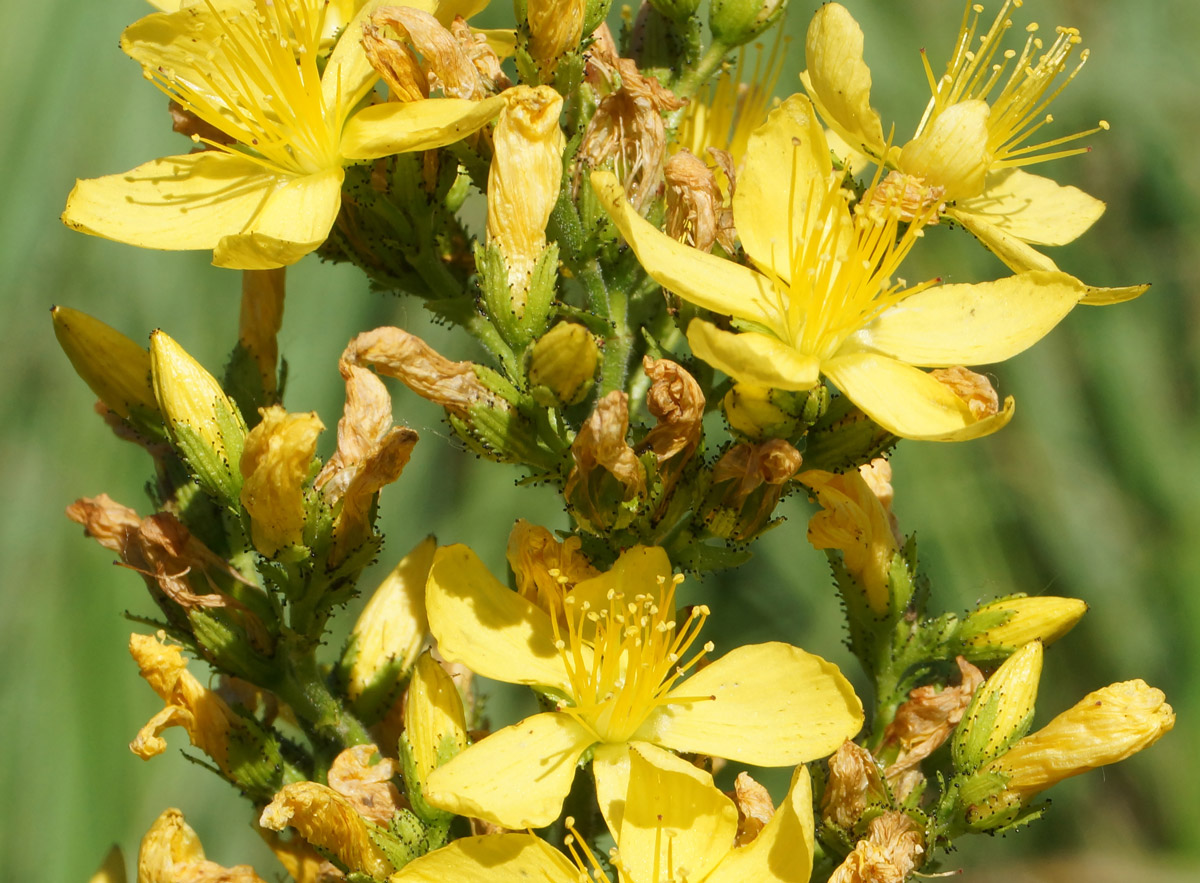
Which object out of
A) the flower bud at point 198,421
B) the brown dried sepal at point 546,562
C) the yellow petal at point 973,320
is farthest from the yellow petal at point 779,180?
the flower bud at point 198,421

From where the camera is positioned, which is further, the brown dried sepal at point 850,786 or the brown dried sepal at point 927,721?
the brown dried sepal at point 927,721

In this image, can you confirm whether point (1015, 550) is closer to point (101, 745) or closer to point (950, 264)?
point (950, 264)

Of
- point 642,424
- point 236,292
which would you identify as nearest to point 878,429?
point 642,424

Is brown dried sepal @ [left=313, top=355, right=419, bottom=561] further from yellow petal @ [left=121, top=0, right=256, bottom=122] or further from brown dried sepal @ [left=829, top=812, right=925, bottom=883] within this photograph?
brown dried sepal @ [left=829, top=812, right=925, bottom=883]

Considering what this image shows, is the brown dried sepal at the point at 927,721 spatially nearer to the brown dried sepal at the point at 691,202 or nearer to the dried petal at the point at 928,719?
the dried petal at the point at 928,719

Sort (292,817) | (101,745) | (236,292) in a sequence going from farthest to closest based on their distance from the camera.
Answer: (236,292) → (101,745) → (292,817)

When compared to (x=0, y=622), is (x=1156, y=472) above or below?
above

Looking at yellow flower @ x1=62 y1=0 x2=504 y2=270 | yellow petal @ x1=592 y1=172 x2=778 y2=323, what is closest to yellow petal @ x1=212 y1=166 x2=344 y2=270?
yellow flower @ x1=62 y1=0 x2=504 y2=270

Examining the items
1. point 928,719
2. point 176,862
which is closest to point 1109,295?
point 928,719
